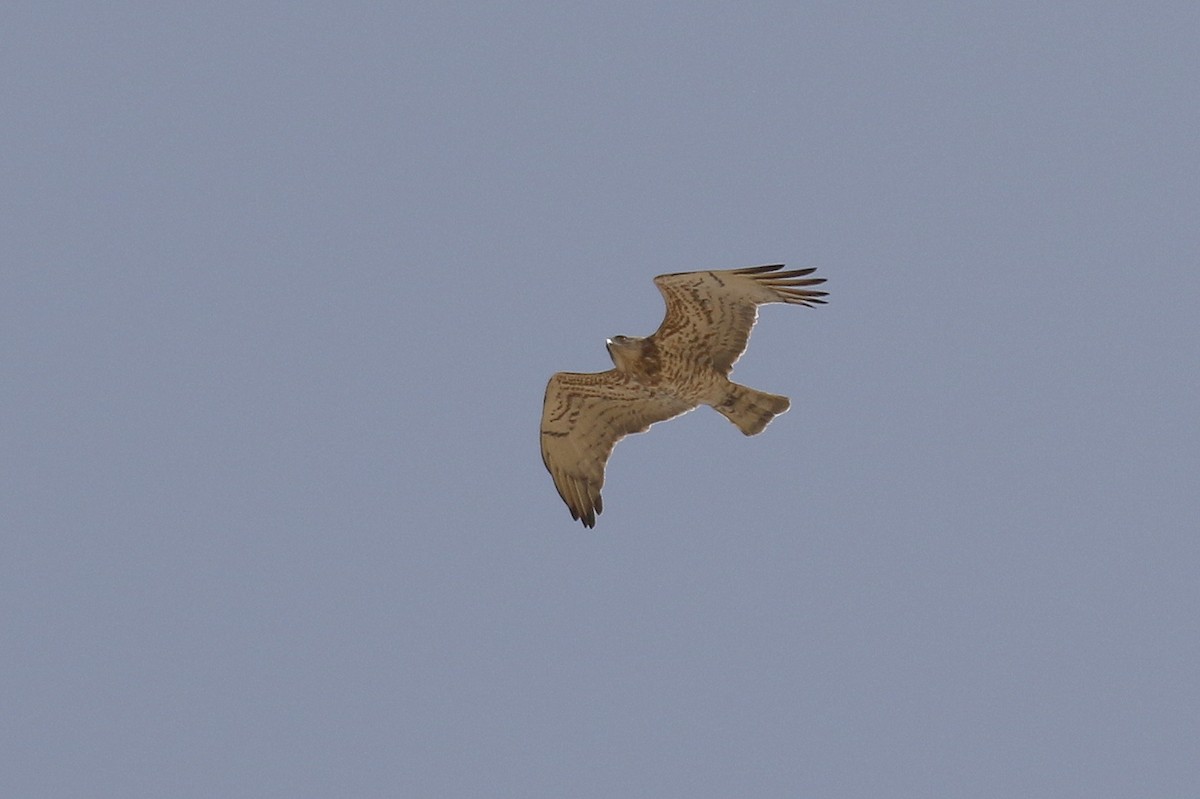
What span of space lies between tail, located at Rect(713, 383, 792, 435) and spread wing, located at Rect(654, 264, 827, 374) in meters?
0.36

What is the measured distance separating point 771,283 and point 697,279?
2.47 feet

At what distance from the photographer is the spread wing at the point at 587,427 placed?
20.5 meters

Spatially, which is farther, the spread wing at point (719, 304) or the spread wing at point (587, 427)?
the spread wing at point (587, 427)

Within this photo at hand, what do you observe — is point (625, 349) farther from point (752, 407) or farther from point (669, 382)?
point (752, 407)

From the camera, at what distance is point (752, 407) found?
66.2 feet

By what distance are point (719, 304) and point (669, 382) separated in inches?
41.8

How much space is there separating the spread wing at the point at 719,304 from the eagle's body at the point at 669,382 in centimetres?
1

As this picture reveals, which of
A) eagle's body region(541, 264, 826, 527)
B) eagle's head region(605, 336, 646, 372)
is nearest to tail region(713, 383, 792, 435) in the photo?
eagle's body region(541, 264, 826, 527)

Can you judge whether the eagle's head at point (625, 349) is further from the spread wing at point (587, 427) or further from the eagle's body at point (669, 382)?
the spread wing at point (587, 427)

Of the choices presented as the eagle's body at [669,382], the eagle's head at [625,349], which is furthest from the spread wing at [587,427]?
the eagle's head at [625,349]

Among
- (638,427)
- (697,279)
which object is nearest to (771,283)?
(697,279)

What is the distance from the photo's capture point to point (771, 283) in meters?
19.5

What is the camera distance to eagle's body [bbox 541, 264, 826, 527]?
19.5 metres

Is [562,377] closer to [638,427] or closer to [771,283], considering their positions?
[638,427]
